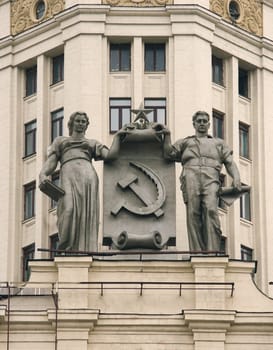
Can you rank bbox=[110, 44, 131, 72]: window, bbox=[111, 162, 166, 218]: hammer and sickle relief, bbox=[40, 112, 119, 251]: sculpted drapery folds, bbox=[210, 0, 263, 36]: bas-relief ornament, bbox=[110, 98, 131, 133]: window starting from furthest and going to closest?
bbox=[210, 0, 263, 36]: bas-relief ornament < bbox=[110, 44, 131, 72]: window < bbox=[110, 98, 131, 133]: window < bbox=[111, 162, 166, 218]: hammer and sickle relief < bbox=[40, 112, 119, 251]: sculpted drapery folds

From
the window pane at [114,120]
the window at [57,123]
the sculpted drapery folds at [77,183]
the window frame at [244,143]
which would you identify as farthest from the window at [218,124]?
the sculpted drapery folds at [77,183]

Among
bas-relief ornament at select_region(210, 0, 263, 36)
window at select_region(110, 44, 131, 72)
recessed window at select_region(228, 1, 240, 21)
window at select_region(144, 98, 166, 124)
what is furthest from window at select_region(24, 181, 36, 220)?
recessed window at select_region(228, 1, 240, 21)

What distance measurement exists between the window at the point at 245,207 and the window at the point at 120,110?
4.05 m

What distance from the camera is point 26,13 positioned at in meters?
82.2

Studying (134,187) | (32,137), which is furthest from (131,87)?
(134,187)

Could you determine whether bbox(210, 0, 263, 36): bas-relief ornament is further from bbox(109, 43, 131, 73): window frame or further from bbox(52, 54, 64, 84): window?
bbox(52, 54, 64, 84): window

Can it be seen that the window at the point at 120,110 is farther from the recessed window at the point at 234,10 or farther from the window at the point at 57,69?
the recessed window at the point at 234,10

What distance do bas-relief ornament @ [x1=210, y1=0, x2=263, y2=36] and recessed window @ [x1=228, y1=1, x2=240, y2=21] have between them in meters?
0.07

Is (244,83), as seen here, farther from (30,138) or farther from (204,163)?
(204,163)

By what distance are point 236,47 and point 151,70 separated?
2.84 metres

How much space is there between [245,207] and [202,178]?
1411 cm

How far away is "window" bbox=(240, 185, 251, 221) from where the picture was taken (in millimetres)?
80312

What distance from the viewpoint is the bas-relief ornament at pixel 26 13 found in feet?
267

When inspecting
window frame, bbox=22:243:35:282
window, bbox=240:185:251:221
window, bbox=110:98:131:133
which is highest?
window, bbox=110:98:131:133
